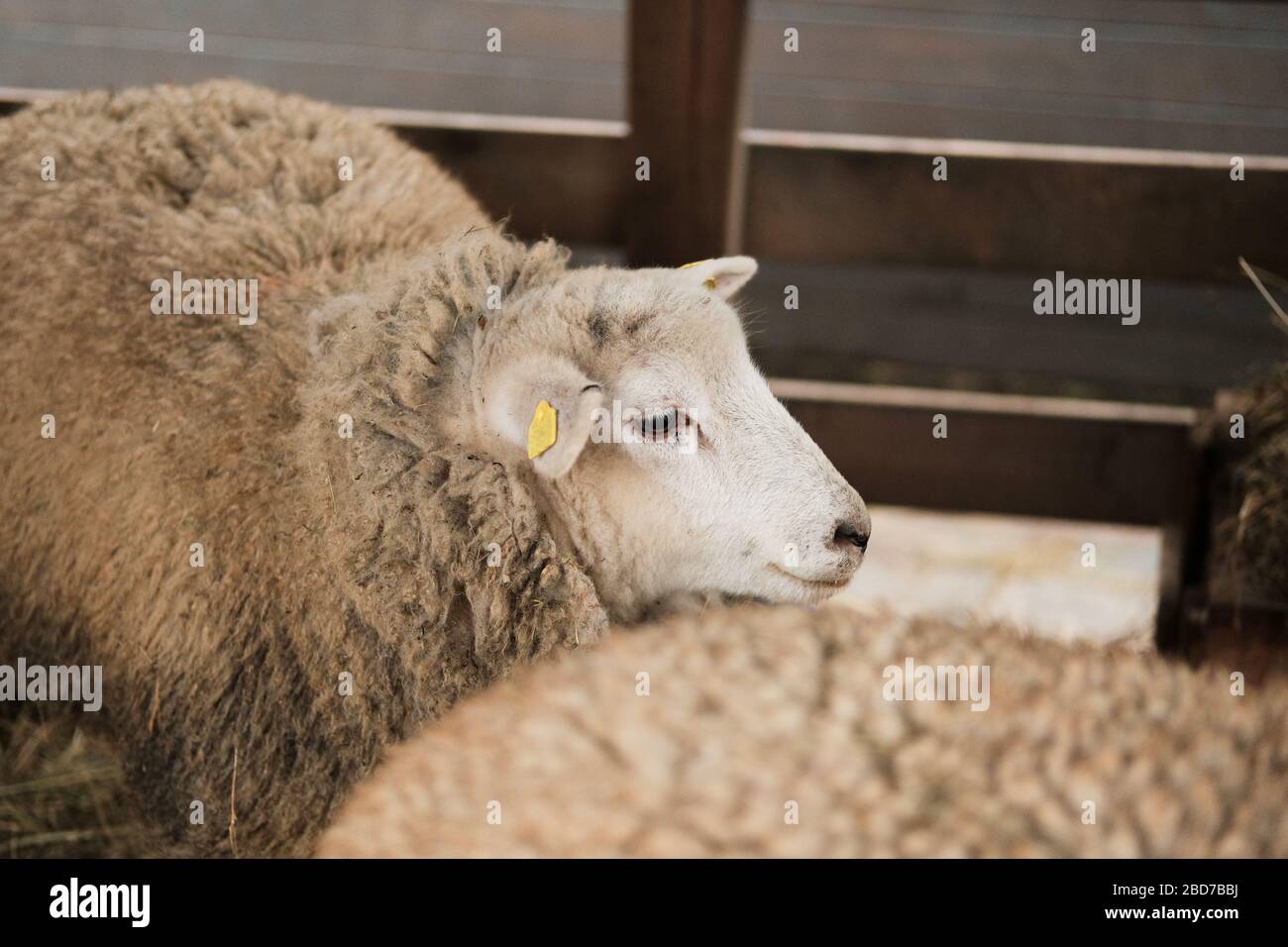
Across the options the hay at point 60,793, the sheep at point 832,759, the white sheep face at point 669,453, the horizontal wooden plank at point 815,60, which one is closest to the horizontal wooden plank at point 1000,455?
the horizontal wooden plank at point 815,60

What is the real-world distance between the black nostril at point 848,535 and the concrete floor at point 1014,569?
2.15m

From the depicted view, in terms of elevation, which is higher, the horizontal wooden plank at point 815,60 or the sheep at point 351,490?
the horizontal wooden plank at point 815,60

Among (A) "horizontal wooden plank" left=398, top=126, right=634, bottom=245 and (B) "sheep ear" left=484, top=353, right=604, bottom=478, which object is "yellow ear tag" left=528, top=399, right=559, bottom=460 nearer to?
(B) "sheep ear" left=484, top=353, right=604, bottom=478

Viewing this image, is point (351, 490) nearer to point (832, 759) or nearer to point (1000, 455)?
point (832, 759)

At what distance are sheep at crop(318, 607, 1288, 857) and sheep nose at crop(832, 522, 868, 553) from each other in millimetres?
915

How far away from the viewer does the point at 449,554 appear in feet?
8.22

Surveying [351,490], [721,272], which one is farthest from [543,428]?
[721,272]

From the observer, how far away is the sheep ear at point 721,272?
9.10 ft

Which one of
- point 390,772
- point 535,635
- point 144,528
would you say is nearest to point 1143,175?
point 535,635

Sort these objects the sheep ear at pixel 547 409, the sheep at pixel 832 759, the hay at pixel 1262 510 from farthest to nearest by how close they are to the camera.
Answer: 1. the hay at pixel 1262 510
2. the sheep ear at pixel 547 409
3. the sheep at pixel 832 759

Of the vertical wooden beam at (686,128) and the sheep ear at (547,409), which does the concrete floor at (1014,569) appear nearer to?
the vertical wooden beam at (686,128)

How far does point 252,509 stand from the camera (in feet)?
8.42

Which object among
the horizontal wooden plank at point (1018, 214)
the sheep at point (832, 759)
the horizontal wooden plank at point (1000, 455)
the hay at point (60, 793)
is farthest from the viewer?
the horizontal wooden plank at point (1000, 455)

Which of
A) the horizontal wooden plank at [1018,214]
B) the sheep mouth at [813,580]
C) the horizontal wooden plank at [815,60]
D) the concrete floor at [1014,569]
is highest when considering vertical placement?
the horizontal wooden plank at [815,60]
